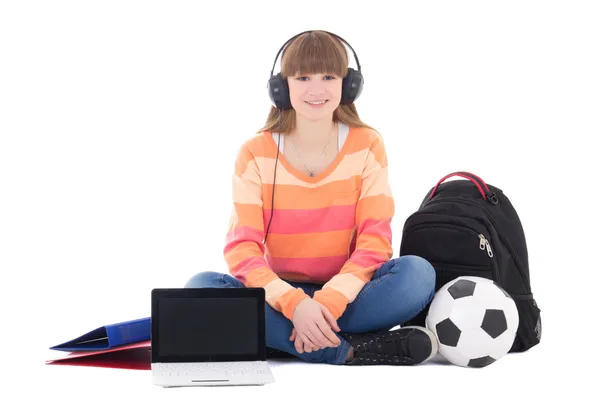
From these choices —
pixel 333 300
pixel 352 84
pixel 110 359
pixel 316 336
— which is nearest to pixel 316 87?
pixel 352 84

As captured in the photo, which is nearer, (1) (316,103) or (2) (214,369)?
(2) (214,369)

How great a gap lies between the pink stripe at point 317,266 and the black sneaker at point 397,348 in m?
0.29

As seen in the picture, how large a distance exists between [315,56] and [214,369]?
97 centimetres

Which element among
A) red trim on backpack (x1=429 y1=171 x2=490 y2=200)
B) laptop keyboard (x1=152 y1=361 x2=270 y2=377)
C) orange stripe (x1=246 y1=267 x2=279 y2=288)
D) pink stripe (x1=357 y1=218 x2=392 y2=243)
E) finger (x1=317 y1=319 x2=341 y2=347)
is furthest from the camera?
red trim on backpack (x1=429 y1=171 x2=490 y2=200)

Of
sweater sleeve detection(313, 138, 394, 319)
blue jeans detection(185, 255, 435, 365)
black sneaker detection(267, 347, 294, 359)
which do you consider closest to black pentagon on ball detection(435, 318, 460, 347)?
blue jeans detection(185, 255, 435, 365)

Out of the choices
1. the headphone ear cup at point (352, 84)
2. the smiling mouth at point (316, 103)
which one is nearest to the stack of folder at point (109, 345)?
the smiling mouth at point (316, 103)

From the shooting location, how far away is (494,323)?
7.65 ft

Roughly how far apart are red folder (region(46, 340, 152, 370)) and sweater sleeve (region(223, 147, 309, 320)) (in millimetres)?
351

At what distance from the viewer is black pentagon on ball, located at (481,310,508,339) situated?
7.62 ft

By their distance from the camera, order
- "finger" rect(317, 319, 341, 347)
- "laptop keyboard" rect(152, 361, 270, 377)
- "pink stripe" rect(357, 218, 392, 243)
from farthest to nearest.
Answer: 1. "pink stripe" rect(357, 218, 392, 243)
2. "finger" rect(317, 319, 341, 347)
3. "laptop keyboard" rect(152, 361, 270, 377)

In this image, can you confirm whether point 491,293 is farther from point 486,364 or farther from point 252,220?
point 252,220

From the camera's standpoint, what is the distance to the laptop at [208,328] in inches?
87.4

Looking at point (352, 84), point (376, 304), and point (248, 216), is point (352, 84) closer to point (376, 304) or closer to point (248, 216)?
point (248, 216)

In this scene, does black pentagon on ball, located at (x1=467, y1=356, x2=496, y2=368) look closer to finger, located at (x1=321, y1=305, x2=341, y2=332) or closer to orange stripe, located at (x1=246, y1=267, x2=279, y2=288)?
finger, located at (x1=321, y1=305, x2=341, y2=332)
